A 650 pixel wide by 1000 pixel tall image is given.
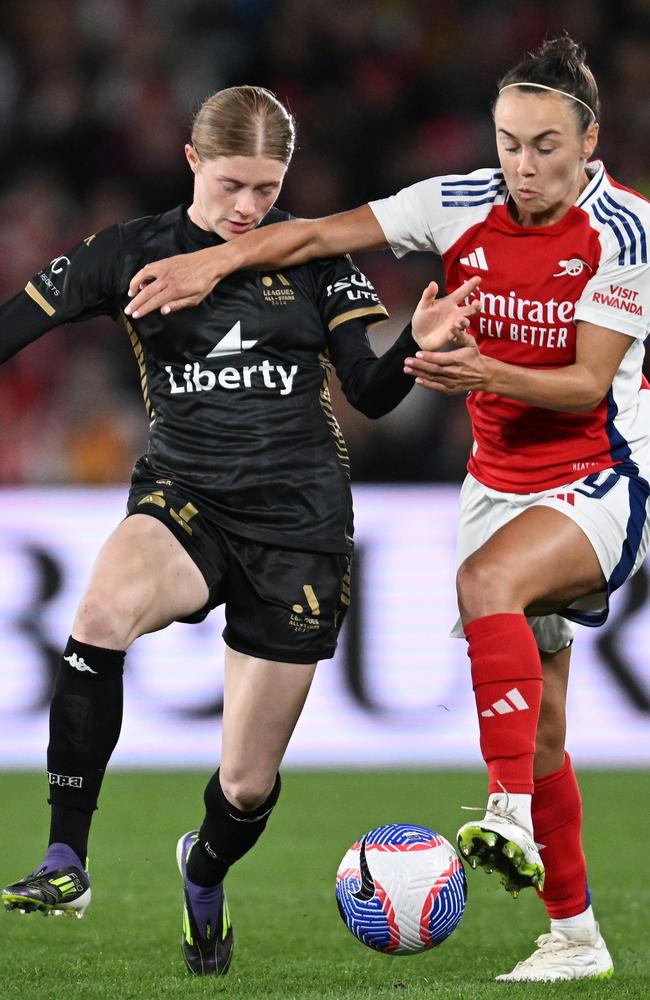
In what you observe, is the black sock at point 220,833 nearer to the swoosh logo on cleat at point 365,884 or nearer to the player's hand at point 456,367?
the swoosh logo on cleat at point 365,884

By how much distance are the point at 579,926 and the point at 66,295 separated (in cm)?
229

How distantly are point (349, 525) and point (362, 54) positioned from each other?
769 cm

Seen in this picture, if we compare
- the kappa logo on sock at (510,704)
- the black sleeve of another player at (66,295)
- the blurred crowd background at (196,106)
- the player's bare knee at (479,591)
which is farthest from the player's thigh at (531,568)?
the blurred crowd background at (196,106)

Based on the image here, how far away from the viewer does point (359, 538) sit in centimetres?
821

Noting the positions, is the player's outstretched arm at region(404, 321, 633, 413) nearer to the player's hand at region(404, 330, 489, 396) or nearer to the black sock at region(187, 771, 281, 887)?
the player's hand at region(404, 330, 489, 396)

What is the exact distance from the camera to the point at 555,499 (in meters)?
4.03

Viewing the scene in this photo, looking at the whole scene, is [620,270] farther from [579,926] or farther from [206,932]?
[206,932]

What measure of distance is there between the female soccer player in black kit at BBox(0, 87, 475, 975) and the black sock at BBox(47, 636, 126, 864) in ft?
1.07

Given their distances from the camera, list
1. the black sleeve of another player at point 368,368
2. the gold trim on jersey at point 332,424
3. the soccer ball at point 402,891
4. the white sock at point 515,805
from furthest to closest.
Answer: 1. the gold trim on jersey at point 332,424
2. the black sleeve of another player at point 368,368
3. the soccer ball at point 402,891
4. the white sock at point 515,805

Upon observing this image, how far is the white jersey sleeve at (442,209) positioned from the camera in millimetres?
4148

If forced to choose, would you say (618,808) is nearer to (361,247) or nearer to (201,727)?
(201,727)

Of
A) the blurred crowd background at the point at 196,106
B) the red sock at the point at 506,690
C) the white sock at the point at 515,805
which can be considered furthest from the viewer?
the blurred crowd background at the point at 196,106

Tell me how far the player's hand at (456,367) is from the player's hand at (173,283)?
0.66 m

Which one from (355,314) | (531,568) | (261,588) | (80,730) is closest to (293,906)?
(261,588)
